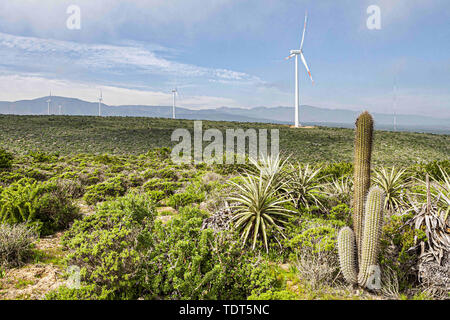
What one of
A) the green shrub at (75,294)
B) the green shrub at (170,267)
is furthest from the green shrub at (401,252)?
the green shrub at (75,294)

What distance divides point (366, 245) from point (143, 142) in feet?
132

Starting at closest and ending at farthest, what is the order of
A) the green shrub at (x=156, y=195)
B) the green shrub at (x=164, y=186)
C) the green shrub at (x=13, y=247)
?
the green shrub at (x=13, y=247) → the green shrub at (x=156, y=195) → the green shrub at (x=164, y=186)

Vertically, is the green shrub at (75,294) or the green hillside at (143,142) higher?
the green hillside at (143,142)

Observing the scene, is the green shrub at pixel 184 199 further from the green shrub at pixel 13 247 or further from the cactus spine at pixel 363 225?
the cactus spine at pixel 363 225

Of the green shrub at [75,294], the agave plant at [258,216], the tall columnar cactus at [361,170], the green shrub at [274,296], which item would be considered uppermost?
→ the tall columnar cactus at [361,170]

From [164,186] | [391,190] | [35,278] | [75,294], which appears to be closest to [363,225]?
[391,190]

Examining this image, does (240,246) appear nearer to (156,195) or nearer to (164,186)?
(156,195)

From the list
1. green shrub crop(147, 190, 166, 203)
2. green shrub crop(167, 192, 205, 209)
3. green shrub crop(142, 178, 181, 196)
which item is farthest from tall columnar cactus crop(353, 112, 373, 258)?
green shrub crop(142, 178, 181, 196)

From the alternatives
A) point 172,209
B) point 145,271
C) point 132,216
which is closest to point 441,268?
point 145,271

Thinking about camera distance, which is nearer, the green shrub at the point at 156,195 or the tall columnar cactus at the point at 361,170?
the tall columnar cactus at the point at 361,170

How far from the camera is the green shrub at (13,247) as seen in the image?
478 centimetres

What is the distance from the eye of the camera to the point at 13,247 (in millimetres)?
4926

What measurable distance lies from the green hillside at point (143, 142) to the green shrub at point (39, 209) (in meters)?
26.6
